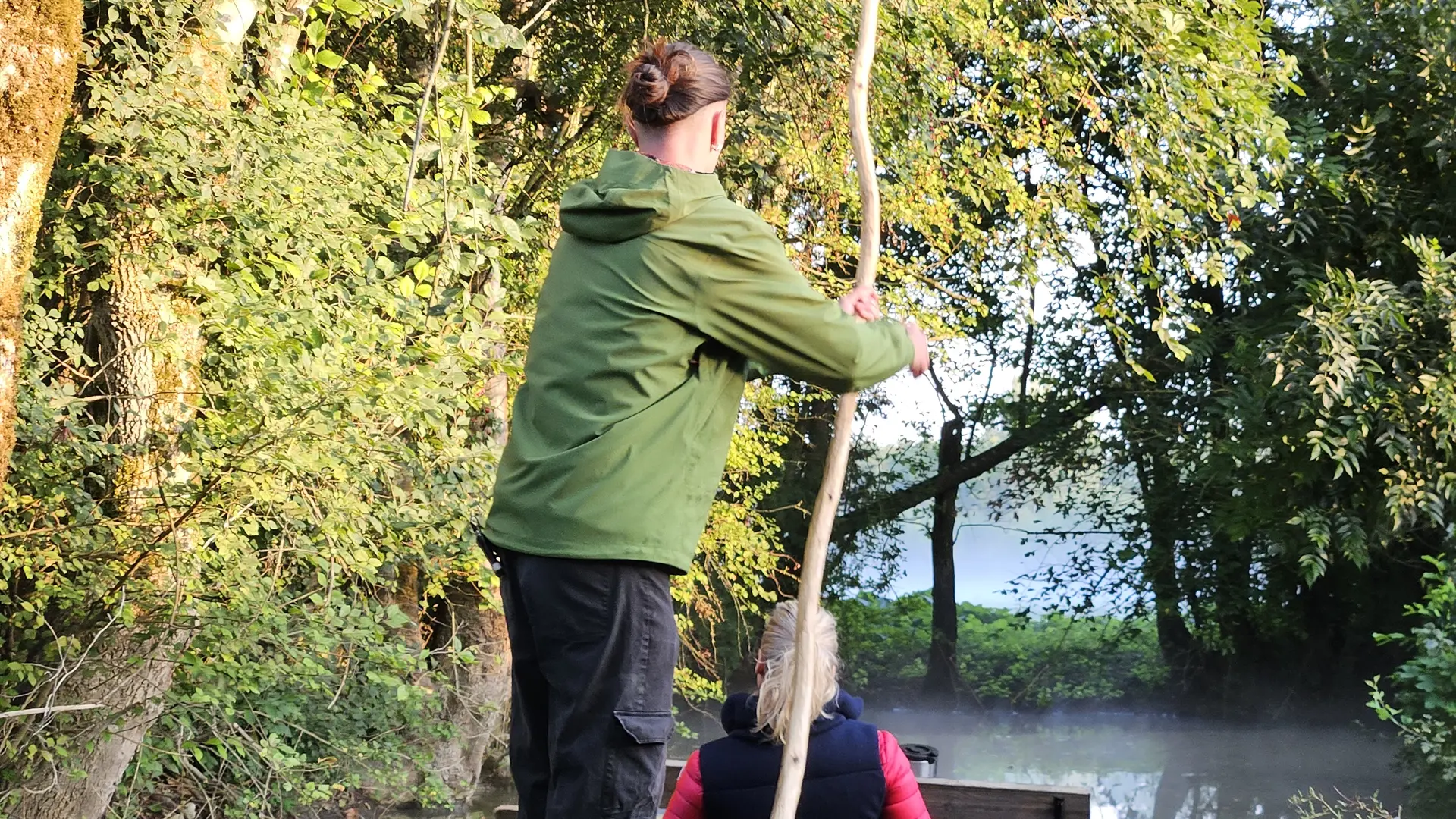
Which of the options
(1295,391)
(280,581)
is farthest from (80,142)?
(1295,391)

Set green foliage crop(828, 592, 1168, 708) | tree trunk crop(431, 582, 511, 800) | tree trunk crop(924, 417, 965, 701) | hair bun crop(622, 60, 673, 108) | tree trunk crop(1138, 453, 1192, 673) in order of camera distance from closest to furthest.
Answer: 1. hair bun crop(622, 60, 673, 108)
2. tree trunk crop(431, 582, 511, 800)
3. tree trunk crop(1138, 453, 1192, 673)
4. green foliage crop(828, 592, 1168, 708)
5. tree trunk crop(924, 417, 965, 701)

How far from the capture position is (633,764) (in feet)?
5.16

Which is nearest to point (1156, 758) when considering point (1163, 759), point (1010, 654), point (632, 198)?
point (1163, 759)

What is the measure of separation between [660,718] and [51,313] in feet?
9.80

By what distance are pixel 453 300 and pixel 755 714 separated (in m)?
2.25

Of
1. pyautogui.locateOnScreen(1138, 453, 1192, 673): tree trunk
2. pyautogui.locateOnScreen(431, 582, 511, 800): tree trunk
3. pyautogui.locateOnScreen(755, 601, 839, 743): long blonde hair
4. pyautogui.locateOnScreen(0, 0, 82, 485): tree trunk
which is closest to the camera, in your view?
pyautogui.locateOnScreen(755, 601, 839, 743): long blonde hair

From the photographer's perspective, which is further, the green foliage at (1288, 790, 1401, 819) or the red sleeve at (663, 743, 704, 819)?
the green foliage at (1288, 790, 1401, 819)

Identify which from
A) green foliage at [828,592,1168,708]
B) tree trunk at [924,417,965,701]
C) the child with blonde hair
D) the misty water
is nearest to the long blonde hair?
the child with blonde hair

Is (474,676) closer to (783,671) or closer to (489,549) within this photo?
(783,671)

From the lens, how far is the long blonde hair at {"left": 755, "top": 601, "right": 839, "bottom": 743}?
203cm

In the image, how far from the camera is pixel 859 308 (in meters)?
1.71

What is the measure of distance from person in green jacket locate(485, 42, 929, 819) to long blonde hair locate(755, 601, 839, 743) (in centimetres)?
44

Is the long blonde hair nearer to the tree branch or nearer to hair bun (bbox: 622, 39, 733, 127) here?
hair bun (bbox: 622, 39, 733, 127)

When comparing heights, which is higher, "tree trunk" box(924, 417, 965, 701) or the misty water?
"tree trunk" box(924, 417, 965, 701)
